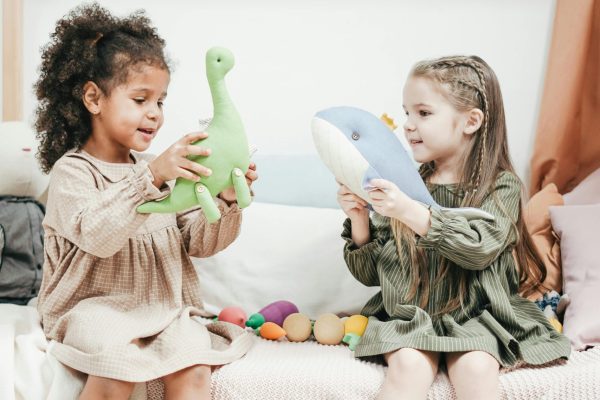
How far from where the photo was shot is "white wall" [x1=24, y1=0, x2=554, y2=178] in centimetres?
192

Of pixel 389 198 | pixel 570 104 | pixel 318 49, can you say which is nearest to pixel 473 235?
pixel 389 198

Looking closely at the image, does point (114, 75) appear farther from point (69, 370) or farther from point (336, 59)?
point (336, 59)

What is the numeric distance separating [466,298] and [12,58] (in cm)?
138

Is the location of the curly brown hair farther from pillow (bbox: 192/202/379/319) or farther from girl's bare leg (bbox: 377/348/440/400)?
girl's bare leg (bbox: 377/348/440/400)

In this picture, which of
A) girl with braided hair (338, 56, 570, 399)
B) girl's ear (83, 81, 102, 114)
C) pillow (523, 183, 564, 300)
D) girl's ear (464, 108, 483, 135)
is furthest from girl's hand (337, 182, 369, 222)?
girl's ear (83, 81, 102, 114)

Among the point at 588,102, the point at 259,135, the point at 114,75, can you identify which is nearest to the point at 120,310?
the point at 114,75

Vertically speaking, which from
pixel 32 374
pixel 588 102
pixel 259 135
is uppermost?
pixel 588 102

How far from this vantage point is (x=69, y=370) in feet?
4.00

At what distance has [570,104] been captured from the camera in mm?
1844

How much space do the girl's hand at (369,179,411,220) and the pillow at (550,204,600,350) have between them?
0.43 m

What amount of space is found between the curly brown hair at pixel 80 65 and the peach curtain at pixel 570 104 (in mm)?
978

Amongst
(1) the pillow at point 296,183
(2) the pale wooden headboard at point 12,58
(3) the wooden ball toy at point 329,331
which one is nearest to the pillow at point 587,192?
(1) the pillow at point 296,183

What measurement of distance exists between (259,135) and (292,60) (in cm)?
22

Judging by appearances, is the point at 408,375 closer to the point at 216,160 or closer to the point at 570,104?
the point at 216,160
